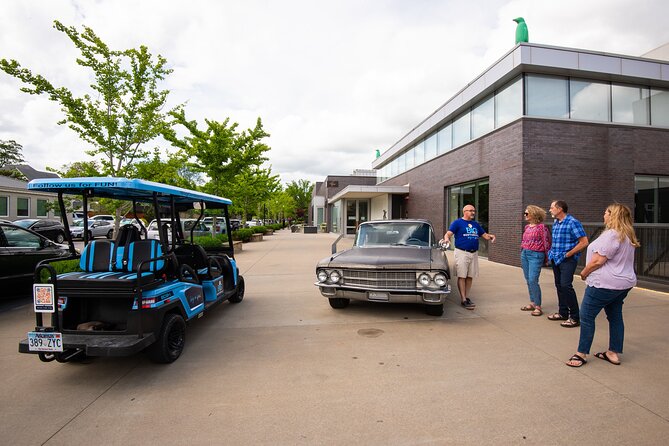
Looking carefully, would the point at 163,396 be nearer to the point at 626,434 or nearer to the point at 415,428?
the point at 415,428

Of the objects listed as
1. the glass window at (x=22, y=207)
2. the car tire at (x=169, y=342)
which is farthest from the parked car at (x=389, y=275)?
the glass window at (x=22, y=207)

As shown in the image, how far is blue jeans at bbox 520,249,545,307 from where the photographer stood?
5684 mm

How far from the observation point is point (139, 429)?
271 centimetres

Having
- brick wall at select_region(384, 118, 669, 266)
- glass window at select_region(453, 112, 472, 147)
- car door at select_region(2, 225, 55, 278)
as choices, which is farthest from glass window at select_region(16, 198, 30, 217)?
brick wall at select_region(384, 118, 669, 266)

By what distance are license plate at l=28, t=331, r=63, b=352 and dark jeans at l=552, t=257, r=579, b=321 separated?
6.11 metres

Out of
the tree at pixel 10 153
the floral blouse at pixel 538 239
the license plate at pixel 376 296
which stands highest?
the tree at pixel 10 153

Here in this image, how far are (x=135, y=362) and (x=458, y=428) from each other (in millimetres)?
3449

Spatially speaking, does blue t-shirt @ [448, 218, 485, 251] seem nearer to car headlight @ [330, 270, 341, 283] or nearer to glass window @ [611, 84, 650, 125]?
car headlight @ [330, 270, 341, 283]

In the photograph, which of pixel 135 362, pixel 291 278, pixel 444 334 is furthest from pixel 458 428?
pixel 291 278

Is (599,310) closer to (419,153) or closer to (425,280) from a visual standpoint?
(425,280)

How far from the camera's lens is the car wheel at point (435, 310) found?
18.1ft

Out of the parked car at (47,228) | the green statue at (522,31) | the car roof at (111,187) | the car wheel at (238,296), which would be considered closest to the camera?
the car roof at (111,187)

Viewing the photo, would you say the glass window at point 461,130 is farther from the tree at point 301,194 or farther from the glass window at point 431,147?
the tree at point 301,194

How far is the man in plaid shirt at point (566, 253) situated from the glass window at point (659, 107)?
10.5 metres
